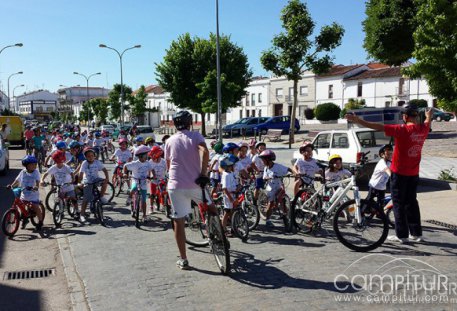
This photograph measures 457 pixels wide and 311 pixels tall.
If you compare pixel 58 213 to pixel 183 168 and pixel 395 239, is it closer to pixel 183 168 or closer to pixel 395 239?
pixel 183 168

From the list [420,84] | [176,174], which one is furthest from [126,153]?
[420,84]

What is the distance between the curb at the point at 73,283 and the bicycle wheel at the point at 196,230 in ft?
5.66

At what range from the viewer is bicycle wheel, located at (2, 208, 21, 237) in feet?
24.3

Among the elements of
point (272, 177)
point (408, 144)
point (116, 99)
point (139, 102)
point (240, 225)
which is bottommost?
point (240, 225)

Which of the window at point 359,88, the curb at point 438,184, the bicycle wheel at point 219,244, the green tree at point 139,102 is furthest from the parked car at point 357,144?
the green tree at point 139,102

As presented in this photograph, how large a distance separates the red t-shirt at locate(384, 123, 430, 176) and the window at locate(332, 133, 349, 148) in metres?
5.64

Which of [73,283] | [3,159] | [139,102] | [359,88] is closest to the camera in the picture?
[73,283]

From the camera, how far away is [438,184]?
11.3 metres

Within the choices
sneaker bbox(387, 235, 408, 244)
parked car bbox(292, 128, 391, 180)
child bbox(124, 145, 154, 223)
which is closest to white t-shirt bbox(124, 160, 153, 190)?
child bbox(124, 145, 154, 223)

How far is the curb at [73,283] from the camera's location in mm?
4590

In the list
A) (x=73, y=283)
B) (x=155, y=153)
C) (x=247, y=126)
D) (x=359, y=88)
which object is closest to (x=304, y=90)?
(x=359, y=88)

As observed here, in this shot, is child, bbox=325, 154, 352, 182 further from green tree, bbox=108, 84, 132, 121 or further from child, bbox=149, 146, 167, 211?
green tree, bbox=108, 84, 132, 121

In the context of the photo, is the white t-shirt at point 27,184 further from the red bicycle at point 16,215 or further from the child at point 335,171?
the child at point 335,171

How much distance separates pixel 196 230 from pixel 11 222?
3.17 metres
